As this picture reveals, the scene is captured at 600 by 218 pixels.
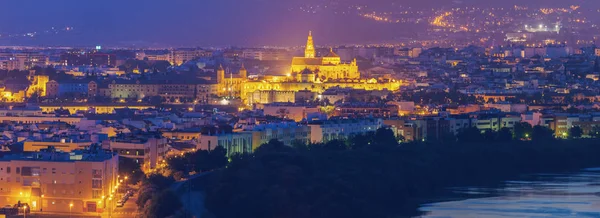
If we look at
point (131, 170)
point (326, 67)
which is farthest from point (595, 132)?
point (326, 67)

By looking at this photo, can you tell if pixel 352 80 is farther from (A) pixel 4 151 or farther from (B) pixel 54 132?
(A) pixel 4 151

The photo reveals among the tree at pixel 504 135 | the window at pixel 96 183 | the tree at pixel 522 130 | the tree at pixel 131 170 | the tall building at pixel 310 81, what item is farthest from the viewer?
the tall building at pixel 310 81

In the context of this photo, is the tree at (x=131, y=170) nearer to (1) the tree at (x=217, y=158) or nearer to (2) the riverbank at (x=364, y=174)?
(2) the riverbank at (x=364, y=174)

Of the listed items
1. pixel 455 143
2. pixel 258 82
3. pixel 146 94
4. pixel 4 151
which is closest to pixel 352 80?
pixel 258 82

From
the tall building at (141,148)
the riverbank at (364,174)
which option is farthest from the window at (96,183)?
the tall building at (141,148)

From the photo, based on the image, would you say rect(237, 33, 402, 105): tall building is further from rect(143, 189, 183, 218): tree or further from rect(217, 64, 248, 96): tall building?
rect(143, 189, 183, 218): tree

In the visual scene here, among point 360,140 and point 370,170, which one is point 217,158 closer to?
point 370,170
